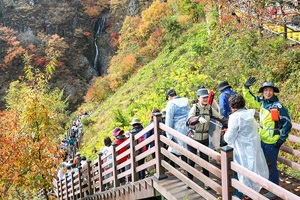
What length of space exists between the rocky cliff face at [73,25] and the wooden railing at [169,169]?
30958 mm

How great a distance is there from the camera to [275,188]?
3.08 m

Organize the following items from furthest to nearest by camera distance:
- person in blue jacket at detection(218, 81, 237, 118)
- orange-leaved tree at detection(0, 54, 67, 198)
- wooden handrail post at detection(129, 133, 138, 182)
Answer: orange-leaved tree at detection(0, 54, 67, 198)
wooden handrail post at detection(129, 133, 138, 182)
person in blue jacket at detection(218, 81, 237, 118)

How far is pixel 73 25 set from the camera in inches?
1801

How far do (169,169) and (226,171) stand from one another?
1.69 meters

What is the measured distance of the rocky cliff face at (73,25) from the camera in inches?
1629

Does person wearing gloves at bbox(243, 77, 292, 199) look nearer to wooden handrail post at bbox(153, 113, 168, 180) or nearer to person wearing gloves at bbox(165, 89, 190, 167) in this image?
person wearing gloves at bbox(165, 89, 190, 167)

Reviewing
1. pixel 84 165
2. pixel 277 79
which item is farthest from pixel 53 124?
pixel 277 79

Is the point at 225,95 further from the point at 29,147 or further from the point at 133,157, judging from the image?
the point at 29,147

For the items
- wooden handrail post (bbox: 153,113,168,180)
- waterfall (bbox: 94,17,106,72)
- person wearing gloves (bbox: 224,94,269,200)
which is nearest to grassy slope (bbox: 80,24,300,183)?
wooden handrail post (bbox: 153,113,168,180)

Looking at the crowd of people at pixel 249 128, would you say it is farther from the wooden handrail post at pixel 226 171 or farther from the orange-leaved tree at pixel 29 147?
the orange-leaved tree at pixel 29 147

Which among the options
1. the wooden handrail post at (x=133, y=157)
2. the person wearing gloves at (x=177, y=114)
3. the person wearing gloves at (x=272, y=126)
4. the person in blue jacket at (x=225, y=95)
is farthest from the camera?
the wooden handrail post at (x=133, y=157)

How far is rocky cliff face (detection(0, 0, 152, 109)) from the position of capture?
136 ft

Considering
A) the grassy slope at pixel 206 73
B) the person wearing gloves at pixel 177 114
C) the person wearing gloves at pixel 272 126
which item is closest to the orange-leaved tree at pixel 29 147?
the grassy slope at pixel 206 73

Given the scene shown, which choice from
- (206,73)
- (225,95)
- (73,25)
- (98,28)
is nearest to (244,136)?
(225,95)
